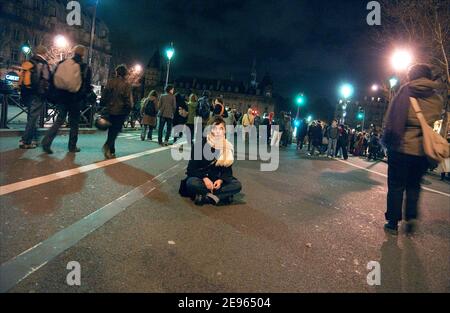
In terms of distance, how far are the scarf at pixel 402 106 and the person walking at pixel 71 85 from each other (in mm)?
6412

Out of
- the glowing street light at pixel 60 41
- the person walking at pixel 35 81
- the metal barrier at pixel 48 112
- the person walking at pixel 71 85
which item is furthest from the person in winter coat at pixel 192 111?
the glowing street light at pixel 60 41

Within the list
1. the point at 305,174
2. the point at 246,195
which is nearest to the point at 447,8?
the point at 305,174

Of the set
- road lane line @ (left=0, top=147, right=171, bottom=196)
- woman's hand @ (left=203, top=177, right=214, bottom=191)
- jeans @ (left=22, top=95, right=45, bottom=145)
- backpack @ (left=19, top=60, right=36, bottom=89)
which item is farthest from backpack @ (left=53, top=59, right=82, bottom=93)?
woman's hand @ (left=203, top=177, right=214, bottom=191)

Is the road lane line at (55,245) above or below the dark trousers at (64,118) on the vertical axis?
below

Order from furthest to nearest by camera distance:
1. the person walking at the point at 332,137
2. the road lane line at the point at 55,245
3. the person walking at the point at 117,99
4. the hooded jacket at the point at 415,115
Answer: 1. the person walking at the point at 332,137
2. the person walking at the point at 117,99
3. the hooded jacket at the point at 415,115
4. the road lane line at the point at 55,245

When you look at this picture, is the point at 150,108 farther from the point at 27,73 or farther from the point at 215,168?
the point at 215,168

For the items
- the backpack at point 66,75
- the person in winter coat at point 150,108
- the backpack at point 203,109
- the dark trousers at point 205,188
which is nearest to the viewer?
the dark trousers at point 205,188

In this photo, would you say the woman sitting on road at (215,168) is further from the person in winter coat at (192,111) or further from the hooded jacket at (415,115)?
the person in winter coat at (192,111)

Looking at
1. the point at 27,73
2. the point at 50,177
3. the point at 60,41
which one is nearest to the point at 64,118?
the point at 27,73

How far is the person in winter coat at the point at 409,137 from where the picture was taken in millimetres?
5199

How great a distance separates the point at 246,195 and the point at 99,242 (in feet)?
12.1

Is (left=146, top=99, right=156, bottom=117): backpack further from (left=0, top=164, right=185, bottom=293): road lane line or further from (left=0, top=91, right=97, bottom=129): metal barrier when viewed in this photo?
(left=0, top=164, right=185, bottom=293): road lane line

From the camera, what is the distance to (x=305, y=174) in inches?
438

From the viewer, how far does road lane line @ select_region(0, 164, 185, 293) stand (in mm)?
2998
